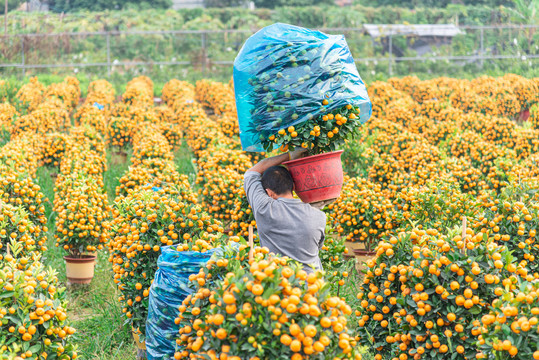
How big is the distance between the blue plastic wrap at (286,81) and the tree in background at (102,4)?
107 ft

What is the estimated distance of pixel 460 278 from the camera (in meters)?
3.08

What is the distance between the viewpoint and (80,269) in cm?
573

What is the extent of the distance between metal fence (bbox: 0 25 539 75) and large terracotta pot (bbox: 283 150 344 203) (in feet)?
63.1

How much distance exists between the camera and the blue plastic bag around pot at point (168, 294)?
3.49 metres

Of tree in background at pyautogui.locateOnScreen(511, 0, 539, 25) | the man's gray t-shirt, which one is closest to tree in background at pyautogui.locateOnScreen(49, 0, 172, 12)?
tree in background at pyautogui.locateOnScreen(511, 0, 539, 25)

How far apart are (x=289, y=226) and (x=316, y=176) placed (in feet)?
1.21

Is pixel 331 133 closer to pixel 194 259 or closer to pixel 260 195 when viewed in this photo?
pixel 260 195

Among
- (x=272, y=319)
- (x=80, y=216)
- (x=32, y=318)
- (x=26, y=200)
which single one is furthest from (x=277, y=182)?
(x=26, y=200)

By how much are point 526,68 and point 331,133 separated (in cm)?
1992

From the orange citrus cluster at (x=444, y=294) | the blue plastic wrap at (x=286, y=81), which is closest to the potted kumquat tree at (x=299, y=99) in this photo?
the blue plastic wrap at (x=286, y=81)

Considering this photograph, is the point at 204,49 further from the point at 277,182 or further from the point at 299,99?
the point at 277,182

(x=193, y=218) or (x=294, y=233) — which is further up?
(x=294, y=233)

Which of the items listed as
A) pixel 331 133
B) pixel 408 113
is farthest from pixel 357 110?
pixel 408 113

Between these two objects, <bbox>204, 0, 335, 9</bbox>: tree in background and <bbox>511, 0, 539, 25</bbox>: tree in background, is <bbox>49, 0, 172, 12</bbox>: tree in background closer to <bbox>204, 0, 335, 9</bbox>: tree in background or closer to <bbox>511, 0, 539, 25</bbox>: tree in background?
<bbox>204, 0, 335, 9</bbox>: tree in background
